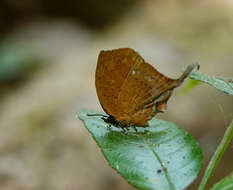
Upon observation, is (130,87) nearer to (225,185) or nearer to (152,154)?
(152,154)

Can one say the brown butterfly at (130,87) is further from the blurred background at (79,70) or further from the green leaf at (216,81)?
the blurred background at (79,70)

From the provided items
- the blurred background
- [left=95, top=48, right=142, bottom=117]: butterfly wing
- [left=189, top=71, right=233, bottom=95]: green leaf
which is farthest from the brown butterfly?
the blurred background

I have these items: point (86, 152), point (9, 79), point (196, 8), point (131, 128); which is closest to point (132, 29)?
point (196, 8)

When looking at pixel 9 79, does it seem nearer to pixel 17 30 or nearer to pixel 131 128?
pixel 17 30

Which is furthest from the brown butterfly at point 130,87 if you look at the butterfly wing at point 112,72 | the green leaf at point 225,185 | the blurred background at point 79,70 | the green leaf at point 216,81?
the blurred background at point 79,70

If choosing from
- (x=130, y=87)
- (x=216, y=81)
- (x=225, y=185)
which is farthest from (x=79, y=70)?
(x=225, y=185)

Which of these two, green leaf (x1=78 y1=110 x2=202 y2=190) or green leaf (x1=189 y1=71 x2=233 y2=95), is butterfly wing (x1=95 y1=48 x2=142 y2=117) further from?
green leaf (x1=189 y1=71 x2=233 y2=95)
